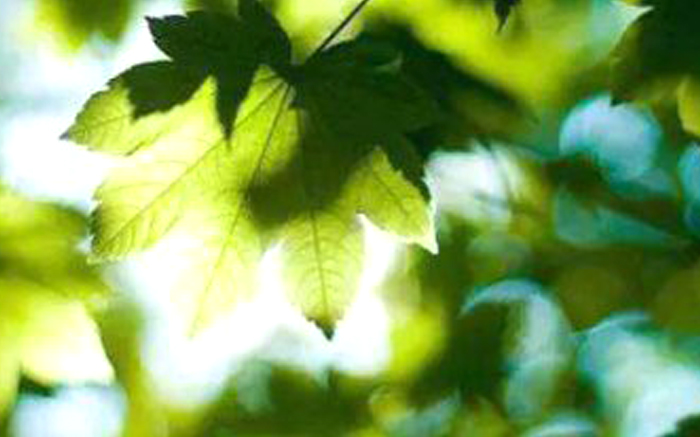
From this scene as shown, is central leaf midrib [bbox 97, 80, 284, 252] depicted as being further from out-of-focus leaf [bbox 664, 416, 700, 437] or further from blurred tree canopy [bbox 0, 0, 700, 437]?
out-of-focus leaf [bbox 664, 416, 700, 437]

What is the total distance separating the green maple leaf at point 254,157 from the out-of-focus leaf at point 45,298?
218 mm

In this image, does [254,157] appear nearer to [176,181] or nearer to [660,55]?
[176,181]

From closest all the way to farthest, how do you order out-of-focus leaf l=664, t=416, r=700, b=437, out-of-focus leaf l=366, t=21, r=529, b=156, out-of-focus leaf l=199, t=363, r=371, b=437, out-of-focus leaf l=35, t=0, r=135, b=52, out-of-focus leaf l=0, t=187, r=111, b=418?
out-of-focus leaf l=0, t=187, r=111, b=418 → out-of-focus leaf l=35, t=0, r=135, b=52 → out-of-focus leaf l=366, t=21, r=529, b=156 → out-of-focus leaf l=664, t=416, r=700, b=437 → out-of-focus leaf l=199, t=363, r=371, b=437

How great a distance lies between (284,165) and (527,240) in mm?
1034

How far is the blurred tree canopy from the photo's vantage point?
111 centimetres

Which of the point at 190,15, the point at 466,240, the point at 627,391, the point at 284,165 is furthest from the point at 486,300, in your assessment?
the point at 190,15

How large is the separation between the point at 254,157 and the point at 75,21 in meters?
0.44

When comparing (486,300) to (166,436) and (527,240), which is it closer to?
(527,240)

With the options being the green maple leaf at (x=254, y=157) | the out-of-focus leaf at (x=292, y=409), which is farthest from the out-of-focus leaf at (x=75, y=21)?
the out-of-focus leaf at (x=292, y=409)

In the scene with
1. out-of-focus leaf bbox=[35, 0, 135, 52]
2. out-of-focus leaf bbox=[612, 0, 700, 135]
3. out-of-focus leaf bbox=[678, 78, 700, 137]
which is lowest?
out-of-focus leaf bbox=[678, 78, 700, 137]

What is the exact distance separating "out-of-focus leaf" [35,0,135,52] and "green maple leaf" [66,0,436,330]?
38 cm

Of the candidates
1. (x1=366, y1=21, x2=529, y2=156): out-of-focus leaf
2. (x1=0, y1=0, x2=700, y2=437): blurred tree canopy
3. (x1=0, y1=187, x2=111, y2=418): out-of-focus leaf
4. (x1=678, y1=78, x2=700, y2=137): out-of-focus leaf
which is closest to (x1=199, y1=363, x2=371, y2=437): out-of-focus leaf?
(x1=0, y1=0, x2=700, y2=437): blurred tree canopy

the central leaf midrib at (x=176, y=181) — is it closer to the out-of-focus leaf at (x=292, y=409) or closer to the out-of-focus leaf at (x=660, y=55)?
the out-of-focus leaf at (x=660, y=55)

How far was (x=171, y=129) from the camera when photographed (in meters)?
1.18
